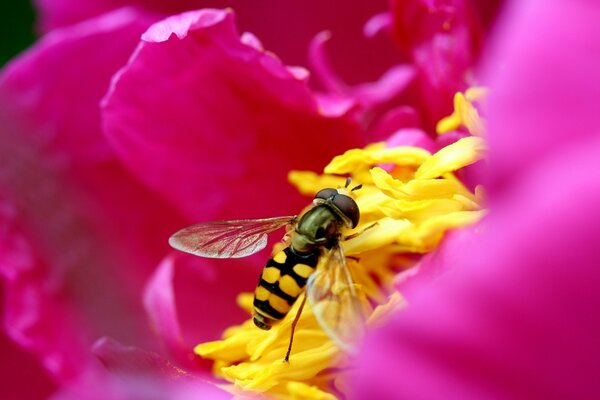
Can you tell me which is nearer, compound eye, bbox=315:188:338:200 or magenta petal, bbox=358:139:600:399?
magenta petal, bbox=358:139:600:399

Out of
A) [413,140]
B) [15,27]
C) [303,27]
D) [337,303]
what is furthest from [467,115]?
[15,27]

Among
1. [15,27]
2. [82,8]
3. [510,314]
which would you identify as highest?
[15,27]

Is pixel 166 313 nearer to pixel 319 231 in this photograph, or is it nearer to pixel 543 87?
pixel 319 231

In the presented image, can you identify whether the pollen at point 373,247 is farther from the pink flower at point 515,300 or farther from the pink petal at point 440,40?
the pink flower at point 515,300

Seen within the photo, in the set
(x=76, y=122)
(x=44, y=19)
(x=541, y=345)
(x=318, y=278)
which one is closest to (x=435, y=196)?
(x=318, y=278)

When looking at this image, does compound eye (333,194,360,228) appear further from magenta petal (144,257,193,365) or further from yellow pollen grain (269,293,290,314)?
magenta petal (144,257,193,365)

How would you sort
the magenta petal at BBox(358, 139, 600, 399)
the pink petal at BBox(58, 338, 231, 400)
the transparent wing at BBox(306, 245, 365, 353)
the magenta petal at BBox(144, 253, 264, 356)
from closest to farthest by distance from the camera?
the magenta petal at BBox(358, 139, 600, 399), the transparent wing at BBox(306, 245, 365, 353), the pink petal at BBox(58, 338, 231, 400), the magenta petal at BBox(144, 253, 264, 356)

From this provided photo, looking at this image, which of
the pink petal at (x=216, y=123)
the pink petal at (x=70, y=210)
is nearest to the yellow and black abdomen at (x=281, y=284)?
the pink petal at (x=216, y=123)

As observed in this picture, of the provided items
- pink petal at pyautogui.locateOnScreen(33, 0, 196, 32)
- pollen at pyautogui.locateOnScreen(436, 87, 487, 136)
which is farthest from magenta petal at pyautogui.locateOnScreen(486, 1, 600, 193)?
pink petal at pyautogui.locateOnScreen(33, 0, 196, 32)
